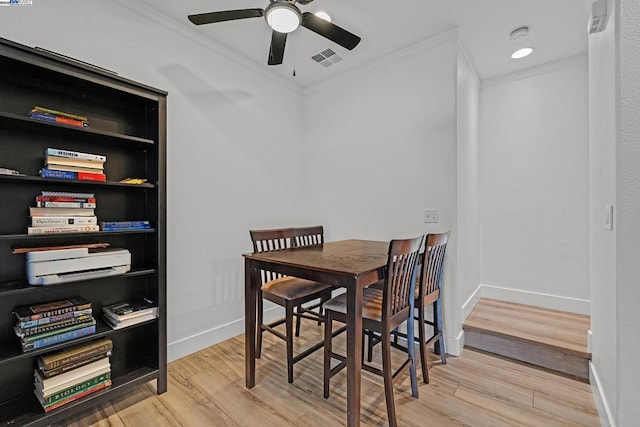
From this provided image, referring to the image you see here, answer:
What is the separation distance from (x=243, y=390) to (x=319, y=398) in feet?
1.68

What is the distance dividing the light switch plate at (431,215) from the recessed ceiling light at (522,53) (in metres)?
1.66

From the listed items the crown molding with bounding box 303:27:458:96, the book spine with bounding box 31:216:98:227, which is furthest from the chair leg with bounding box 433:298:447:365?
the book spine with bounding box 31:216:98:227

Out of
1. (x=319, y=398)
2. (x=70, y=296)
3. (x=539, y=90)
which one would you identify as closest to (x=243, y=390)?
(x=319, y=398)

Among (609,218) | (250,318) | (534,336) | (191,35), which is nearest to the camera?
(609,218)

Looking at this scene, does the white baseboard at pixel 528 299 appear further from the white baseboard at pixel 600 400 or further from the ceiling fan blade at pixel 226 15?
the ceiling fan blade at pixel 226 15

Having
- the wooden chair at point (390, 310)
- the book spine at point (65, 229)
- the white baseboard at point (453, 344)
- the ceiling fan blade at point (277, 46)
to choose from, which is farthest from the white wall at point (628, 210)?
the book spine at point (65, 229)

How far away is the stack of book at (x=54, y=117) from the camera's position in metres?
1.50

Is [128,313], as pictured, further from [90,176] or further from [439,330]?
[439,330]

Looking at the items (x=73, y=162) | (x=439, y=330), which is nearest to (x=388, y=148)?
(x=439, y=330)

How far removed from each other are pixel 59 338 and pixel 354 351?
155 cm

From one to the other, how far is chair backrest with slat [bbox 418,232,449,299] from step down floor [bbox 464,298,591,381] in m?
0.63

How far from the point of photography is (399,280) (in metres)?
1.64

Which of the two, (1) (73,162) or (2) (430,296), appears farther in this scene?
(2) (430,296)

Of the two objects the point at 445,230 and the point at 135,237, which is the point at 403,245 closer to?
the point at 445,230
